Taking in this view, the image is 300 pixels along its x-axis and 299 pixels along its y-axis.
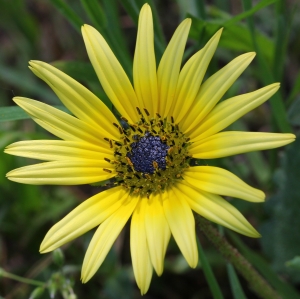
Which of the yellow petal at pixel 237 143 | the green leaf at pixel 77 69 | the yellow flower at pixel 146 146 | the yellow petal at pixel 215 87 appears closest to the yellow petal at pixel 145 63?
the yellow flower at pixel 146 146

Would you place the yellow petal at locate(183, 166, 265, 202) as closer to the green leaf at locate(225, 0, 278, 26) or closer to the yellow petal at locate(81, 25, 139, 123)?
the yellow petal at locate(81, 25, 139, 123)

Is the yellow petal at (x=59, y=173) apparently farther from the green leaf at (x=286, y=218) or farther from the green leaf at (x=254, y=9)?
the green leaf at (x=286, y=218)

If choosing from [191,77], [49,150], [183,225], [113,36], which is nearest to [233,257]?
[183,225]

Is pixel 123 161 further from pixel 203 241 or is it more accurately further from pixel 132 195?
pixel 203 241

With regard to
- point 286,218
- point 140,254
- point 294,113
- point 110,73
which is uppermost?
point 110,73

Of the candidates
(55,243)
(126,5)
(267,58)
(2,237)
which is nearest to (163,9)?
(267,58)

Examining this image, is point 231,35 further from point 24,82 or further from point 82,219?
point 24,82
